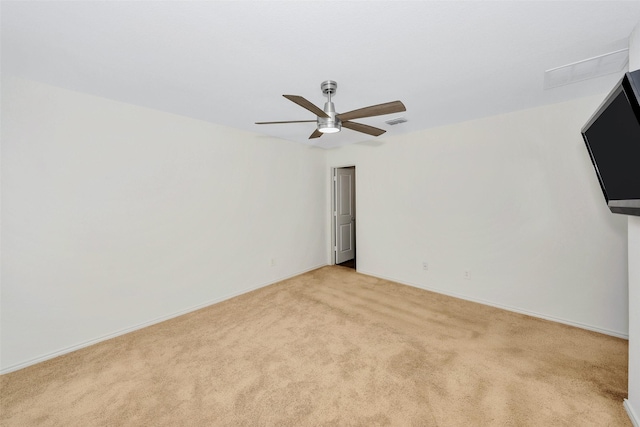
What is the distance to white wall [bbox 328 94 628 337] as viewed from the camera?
2609 mm

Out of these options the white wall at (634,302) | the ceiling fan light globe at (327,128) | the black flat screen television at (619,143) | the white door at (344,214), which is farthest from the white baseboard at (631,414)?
the white door at (344,214)

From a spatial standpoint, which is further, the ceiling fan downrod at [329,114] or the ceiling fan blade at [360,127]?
the ceiling fan blade at [360,127]

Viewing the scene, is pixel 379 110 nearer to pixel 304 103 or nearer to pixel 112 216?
pixel 304 103

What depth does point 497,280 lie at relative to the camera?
3.21 m

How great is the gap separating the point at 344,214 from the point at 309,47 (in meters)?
3.94

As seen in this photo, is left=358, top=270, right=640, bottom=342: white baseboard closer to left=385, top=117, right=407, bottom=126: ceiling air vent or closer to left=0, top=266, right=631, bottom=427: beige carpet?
left=0, top=266, right=631, bottom=427: beige carpet

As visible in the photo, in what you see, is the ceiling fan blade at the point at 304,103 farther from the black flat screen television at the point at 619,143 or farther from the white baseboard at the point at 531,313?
the white baseboard at the point at 531,313

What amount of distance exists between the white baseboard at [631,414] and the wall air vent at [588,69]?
245 centimetres

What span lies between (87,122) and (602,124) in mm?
4135

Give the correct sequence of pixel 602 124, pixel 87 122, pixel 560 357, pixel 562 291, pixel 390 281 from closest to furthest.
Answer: pixel 602 124 → pixel 560 357 → pixel 87 122 → pixel 562 291 → pixel 390 281

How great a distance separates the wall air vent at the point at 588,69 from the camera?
191cm

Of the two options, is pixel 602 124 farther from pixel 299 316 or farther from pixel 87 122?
pixel 87 122

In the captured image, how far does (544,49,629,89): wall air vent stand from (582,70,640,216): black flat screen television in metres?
0.67

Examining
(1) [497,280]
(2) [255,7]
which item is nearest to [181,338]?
(2) [255,7]
